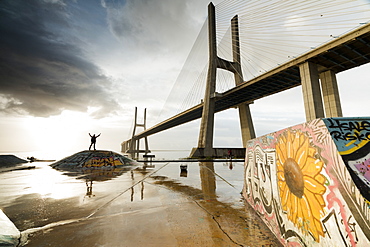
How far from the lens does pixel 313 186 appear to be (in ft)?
6.63

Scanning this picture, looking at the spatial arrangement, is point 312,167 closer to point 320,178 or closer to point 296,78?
point 320,178

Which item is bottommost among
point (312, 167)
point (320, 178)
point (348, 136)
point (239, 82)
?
point (320, 178)

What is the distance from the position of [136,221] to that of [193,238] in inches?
52.9

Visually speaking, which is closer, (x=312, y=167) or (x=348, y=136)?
(x=348, y=136)

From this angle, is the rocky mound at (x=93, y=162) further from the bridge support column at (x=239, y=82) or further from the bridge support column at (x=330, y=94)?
the bridge support column at (x=239, y=82)

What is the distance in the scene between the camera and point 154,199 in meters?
5.02

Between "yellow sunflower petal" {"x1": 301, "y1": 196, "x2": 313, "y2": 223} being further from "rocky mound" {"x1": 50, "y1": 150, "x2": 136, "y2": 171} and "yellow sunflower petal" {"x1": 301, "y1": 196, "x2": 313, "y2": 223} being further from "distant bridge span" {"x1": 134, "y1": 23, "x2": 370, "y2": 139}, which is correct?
"distant bridge span" {"x1": 134, "y1": 23, "x2": 370, "y2": 139}

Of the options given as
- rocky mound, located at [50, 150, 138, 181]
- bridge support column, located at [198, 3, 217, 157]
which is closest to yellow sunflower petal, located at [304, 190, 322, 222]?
rocky mound, located at [50, 150, 138, 181]

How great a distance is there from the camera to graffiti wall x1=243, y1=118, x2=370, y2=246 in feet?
5.06

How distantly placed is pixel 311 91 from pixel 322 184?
73.8 ft

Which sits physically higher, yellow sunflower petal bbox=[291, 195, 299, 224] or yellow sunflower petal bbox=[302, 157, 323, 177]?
yellow sunflower petal bbox=[302, 157, 323, 177]

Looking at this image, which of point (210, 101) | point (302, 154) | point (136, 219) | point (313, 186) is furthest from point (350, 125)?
point (210, 101)

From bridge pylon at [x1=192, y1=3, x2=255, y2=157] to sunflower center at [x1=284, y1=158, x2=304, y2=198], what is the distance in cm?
2398

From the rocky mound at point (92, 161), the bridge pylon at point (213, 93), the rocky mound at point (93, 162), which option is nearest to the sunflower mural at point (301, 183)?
the rocky mound at point (93, 162)
